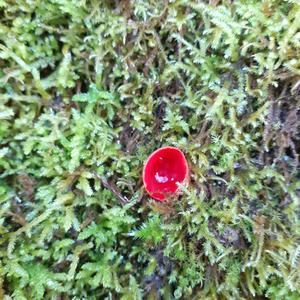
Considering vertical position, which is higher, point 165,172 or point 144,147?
point 144,147

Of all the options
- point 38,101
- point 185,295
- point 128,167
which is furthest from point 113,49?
point 185,295

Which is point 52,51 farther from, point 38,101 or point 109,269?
point 109,269

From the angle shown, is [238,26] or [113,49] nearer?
[238,26]
